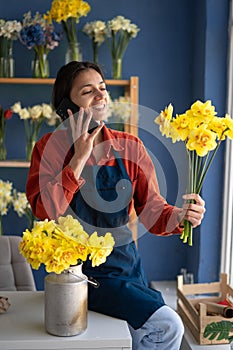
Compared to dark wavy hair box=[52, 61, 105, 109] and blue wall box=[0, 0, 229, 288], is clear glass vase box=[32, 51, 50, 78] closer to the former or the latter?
blue wall box=[0, 0, 229, 288]

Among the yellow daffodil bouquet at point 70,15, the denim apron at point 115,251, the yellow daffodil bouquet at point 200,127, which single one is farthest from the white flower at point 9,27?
the yellow daffodil bouquet at point 200,127

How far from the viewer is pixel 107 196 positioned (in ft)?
6.08

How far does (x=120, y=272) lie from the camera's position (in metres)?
1.80

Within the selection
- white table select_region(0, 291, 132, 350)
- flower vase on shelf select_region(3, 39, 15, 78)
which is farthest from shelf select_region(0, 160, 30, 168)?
white table select_region(0, 291, 132, 350)

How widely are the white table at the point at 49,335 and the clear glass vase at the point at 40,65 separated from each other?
64.3 inches

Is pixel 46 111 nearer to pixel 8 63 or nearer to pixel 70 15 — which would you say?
pixel 8 63

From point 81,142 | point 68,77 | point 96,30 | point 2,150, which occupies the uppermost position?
point 96,30

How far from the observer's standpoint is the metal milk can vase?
1456 mm

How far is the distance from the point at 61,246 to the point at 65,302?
0.51 ft

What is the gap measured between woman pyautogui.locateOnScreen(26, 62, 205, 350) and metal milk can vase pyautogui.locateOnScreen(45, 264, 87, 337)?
200 mm

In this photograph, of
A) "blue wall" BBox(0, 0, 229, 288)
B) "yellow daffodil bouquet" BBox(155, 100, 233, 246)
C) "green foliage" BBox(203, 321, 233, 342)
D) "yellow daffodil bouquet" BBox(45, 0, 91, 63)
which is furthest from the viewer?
"blue wall" BBox(0, 0, 229, 288)

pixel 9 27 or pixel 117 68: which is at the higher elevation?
pixel 9 27

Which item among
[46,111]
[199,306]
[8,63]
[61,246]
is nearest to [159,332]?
[61,246]

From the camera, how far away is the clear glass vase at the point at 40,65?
2.96 metres
